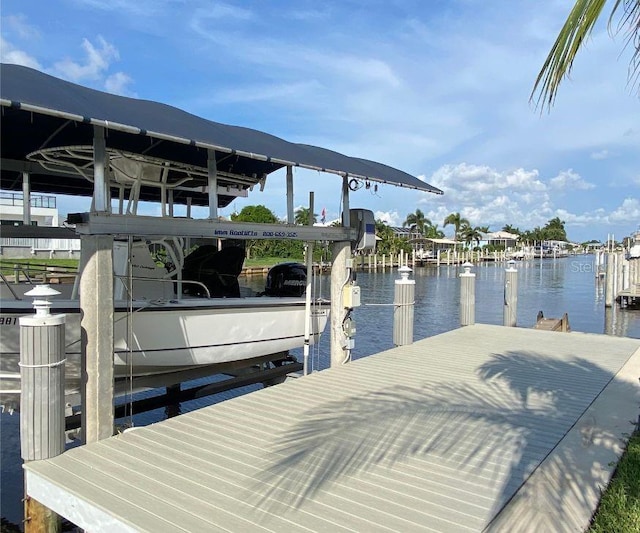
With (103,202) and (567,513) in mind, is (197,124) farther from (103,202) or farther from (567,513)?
(567,513)

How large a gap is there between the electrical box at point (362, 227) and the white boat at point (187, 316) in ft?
4.96

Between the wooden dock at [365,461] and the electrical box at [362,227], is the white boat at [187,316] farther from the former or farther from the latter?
the wooden dock at [365,461]

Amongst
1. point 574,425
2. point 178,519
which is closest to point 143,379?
point 178,519

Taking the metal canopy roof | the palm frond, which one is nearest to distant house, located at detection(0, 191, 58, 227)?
the metal canopy roof

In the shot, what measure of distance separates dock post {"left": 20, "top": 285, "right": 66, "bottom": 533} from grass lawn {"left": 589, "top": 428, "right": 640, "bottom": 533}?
382cm

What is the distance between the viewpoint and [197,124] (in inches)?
233

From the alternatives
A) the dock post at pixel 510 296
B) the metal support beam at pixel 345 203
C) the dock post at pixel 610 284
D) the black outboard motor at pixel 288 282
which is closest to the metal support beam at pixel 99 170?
the metal support beam at pixel 345 203

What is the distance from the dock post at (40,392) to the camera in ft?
13.1

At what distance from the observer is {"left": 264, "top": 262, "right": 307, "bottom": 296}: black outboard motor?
9734 mm

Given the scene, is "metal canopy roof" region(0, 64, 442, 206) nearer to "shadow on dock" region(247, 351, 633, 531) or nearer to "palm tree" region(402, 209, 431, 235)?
"shadow on dock" region(247, 351, 633, 531)

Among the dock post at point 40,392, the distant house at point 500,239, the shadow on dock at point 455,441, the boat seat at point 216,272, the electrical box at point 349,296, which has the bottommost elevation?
the shadow on dock at point 455,441

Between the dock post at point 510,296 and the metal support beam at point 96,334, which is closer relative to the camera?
the metal support beam at point 96,334

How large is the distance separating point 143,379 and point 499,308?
23510 mm

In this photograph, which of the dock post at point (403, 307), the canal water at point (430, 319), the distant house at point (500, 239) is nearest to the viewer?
the canal water at point (430, 319)
